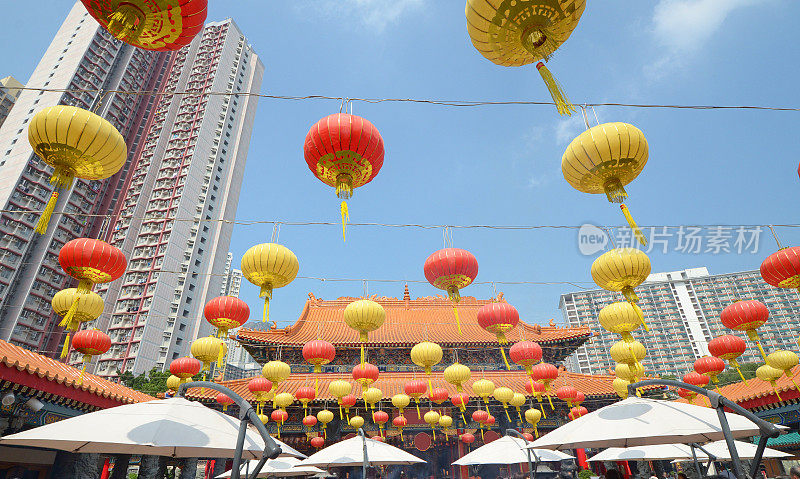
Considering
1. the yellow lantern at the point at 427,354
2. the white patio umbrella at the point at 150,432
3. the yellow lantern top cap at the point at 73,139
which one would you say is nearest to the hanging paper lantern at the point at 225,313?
the white patio umbrella at the point at 150,432

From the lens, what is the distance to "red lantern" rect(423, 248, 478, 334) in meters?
6.69

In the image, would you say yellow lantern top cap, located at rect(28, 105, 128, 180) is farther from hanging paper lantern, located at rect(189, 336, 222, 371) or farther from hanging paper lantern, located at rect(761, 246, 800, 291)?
hanging paper lantern, located at rect(761, 246, 800, 291)

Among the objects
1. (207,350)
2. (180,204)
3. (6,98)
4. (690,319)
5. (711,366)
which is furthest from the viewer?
(690,319)

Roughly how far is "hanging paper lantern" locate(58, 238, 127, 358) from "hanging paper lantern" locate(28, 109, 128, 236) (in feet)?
5.57

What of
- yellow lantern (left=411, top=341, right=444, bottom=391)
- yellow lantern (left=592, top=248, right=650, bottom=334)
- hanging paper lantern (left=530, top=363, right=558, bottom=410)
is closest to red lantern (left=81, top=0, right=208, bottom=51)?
yellow lantern (left=592, top=248, right=650, bottom=334)

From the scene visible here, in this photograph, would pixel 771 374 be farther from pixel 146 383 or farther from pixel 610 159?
pixel 146 383

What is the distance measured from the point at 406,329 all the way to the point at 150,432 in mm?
15191

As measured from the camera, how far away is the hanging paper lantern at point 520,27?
2.93m

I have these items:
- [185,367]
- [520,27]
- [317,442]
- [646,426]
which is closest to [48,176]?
[185,367]

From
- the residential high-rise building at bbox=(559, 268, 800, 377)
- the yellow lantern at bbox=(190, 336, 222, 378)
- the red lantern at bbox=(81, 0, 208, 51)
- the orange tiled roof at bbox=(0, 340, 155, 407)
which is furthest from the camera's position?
the residential high-rise building at bbox=(559, 268, 800, 377)

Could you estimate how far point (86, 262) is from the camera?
19.3ft

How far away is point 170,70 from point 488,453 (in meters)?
63.1

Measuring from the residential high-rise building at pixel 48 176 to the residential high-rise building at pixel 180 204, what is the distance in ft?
6.89

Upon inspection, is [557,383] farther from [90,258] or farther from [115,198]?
[115,198]
